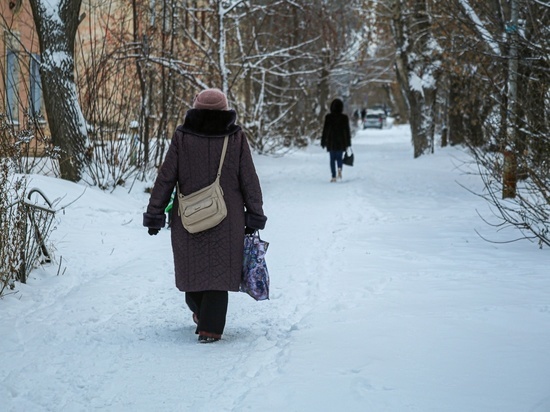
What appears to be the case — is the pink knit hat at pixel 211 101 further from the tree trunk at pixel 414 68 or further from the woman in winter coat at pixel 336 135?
the tree trunk at pixel 414 68

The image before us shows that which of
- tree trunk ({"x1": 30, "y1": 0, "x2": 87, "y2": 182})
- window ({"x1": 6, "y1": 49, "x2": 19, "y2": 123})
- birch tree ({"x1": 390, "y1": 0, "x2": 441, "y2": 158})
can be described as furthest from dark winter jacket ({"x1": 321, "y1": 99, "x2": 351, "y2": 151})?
birch tree ({"x1": 390, "y1": 0, "x2": 441, "y2": 158})

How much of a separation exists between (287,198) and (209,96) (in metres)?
9.70

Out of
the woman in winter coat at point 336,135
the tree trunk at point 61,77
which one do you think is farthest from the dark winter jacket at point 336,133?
the tree trunk at point 61,77

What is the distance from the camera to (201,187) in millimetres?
5695

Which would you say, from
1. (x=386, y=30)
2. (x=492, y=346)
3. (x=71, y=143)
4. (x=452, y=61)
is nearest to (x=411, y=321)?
(x=492, y=346)

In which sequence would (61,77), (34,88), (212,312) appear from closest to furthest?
(212,312), (61,77), (34,88)

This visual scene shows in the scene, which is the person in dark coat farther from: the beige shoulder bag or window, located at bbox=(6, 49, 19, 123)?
window, located at bbox=(6, 49, 19, 123)

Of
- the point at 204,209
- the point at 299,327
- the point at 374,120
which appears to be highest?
the point at 204,209

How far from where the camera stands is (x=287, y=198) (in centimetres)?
1536

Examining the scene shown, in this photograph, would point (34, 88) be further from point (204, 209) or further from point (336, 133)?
point (204, 209)

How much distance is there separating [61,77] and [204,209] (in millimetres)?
7174

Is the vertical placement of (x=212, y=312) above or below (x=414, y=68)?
below

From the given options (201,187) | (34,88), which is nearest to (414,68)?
(34,88)

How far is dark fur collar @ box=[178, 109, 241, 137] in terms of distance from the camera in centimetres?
568
